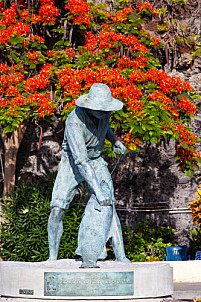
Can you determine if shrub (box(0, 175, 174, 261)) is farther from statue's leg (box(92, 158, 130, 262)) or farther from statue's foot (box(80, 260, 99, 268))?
statue's foot (box(80, 260, 99, 268))

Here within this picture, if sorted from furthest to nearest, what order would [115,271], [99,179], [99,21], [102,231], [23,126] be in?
[99,21] → [23,126] → [99,179] → [102,231] → [115,271]

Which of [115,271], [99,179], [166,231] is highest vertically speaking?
[99,179]

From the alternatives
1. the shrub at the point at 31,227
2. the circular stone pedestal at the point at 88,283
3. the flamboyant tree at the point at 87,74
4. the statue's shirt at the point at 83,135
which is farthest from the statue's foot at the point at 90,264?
the shrub at the point at 31,227

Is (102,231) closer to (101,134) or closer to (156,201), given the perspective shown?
(101,134)

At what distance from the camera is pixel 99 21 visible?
1088cm

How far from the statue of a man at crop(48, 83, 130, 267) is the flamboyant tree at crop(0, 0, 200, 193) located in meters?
3.29

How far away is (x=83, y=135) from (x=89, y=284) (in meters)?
1.51

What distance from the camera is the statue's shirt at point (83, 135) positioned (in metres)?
4.98

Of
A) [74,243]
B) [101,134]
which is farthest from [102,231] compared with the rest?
[74,243]

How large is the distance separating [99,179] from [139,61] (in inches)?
189

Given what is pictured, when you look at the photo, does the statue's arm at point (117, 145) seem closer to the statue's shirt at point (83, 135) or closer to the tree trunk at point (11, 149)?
the statue's shirt at point (83, 135)

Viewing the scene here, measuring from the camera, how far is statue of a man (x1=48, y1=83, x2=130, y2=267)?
4.88 metres

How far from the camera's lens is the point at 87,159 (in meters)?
4.96

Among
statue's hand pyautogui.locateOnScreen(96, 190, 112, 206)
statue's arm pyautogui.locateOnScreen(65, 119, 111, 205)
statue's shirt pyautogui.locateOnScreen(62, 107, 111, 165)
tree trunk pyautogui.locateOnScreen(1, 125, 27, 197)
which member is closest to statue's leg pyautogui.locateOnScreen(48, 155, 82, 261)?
statue's shirt pyautogui.locateOnScreen(62, 107, 111, 165)
